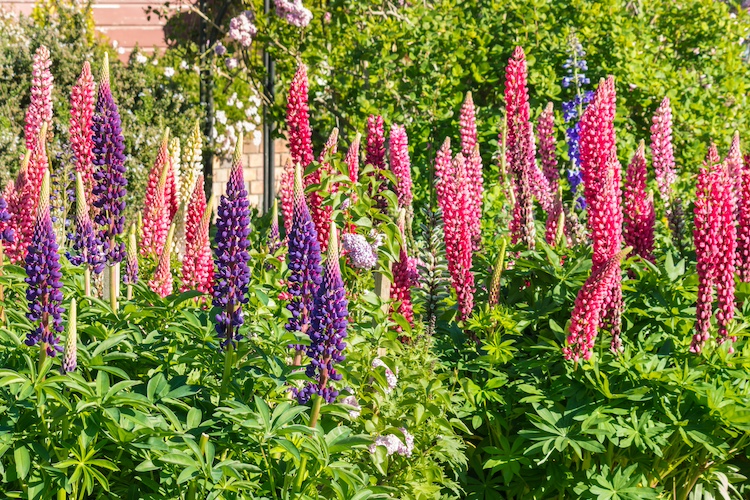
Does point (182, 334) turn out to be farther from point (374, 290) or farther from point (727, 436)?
point (727, 436)

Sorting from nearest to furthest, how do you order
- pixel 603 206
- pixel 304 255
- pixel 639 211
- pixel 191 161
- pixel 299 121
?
pixel 304 255
pixel 603 206
pixel 299 121
pixel 639 211
pixel 191 161

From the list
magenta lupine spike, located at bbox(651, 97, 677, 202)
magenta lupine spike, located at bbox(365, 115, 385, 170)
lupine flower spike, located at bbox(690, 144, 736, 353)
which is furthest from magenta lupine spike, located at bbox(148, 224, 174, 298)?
magenta lupine spike, located at bbox(651, 97, 677, 202)

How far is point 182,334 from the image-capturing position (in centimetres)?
332

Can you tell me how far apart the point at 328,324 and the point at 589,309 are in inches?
47.7

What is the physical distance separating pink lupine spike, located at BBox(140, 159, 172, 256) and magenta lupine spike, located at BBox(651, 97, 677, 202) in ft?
9.21

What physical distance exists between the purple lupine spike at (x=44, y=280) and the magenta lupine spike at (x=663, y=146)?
354 centimetres

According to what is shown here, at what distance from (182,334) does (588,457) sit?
1698mm

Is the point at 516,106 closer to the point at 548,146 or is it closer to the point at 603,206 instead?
the point at 548,146

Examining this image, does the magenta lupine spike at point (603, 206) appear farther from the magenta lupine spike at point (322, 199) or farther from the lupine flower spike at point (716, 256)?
the magenta lupine spike at point (322, 199)

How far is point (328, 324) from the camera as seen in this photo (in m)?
2.83

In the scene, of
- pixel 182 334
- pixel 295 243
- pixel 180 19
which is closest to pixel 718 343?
pixel 295 243

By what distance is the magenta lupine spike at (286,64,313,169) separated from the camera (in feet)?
13.5

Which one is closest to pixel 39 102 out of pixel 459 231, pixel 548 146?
pixel 459 231

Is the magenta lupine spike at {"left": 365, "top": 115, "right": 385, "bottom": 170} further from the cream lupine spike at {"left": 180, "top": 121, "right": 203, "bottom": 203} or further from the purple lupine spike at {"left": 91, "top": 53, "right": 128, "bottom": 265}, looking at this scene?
the purple lupine spike at {"left": 91, "top": 53, "right": 128, "bottom": 265}
